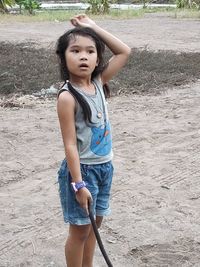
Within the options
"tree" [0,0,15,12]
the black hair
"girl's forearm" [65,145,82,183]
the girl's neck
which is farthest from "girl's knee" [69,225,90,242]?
"tree" [0,0,15,12]

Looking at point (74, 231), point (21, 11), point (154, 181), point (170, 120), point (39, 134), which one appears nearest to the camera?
point (74, 231)

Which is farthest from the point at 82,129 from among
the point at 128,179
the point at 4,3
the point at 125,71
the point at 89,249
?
the point at 4,3

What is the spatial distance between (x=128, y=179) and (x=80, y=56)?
2.08 m

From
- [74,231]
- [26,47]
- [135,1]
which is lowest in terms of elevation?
[135,1]

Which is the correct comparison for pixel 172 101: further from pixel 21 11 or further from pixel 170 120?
pixel 21 11

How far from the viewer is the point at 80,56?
8.04ft

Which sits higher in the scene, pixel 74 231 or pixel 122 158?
pixel 74 231

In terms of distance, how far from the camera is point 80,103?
243 centimetres

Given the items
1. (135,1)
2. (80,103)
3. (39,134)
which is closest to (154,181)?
(39,134)

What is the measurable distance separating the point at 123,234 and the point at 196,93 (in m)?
4.35

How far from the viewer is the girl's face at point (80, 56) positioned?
2449 mm

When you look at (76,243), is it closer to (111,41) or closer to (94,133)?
(94,133)

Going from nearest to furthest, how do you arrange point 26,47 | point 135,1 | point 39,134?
point 39,134 < point 26,47 < point 135,1

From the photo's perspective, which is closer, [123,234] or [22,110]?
[123,234]
